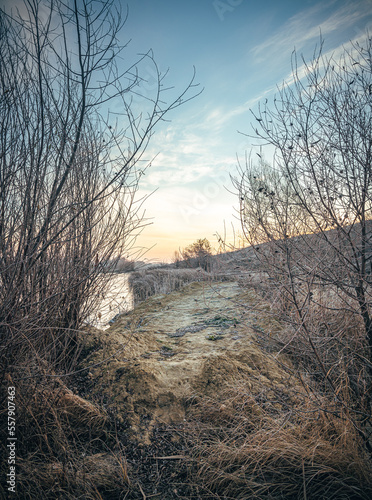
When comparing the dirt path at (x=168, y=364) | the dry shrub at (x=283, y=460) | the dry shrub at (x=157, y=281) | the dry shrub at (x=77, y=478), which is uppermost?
the dry shrub at (x=157, y=281)

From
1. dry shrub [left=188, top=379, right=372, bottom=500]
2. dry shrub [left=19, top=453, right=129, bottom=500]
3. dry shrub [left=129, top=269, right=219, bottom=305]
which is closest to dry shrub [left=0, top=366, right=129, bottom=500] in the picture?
dry shrub [left=19, top=453, right=129, bottom=500]

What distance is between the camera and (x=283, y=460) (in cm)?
199

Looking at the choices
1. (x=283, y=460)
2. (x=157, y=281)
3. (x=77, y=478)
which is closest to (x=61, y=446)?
(x=77, y=478)

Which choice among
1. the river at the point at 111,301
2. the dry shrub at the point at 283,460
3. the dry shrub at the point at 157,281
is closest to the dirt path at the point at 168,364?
the river at the point at 111,301

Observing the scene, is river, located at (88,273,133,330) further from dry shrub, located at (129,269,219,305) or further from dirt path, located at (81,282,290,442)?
dry shrub, located at (129,269,219,305)

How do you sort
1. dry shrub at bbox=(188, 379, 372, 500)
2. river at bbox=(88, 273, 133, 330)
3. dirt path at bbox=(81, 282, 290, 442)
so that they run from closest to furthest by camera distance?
1. dry shrub at bbox=(188, 379, 372, 500)
2. dirt path at bbox=(81, 282, 290, 442)
3. river at bbox=(88, 273, 133, 330)

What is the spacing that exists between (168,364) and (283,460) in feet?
4.58

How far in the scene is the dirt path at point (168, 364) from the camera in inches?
98.4

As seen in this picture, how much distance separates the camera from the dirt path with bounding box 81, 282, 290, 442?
2.50 meters

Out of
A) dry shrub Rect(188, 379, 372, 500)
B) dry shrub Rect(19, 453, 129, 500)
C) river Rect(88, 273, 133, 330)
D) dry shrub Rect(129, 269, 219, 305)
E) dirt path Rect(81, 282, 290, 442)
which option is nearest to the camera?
dry shrub Rect(19, 453, 129, 500)

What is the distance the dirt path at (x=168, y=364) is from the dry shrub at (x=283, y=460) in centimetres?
38

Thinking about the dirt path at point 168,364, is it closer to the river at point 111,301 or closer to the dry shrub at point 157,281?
the river at point 111,301

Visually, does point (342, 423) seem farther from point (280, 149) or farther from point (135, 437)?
point (280, 149)

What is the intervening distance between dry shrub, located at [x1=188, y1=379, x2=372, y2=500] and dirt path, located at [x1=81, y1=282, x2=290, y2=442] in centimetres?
38
